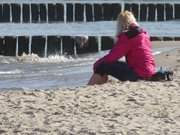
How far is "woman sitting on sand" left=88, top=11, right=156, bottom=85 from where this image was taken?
388 inches

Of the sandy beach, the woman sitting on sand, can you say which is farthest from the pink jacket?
the sandy beach

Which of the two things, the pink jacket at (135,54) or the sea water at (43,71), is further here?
the sea water at (43,71)

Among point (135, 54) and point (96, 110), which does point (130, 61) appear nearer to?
point (135, 54)

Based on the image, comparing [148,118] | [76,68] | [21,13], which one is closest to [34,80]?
[76,68]

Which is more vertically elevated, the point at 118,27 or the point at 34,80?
the point at 118,27

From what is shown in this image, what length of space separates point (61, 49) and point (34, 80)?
968 centimetres

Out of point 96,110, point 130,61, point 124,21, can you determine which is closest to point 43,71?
point 130,61

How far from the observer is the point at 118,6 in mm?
50250

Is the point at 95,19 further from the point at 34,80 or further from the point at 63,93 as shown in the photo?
the point at 63,93

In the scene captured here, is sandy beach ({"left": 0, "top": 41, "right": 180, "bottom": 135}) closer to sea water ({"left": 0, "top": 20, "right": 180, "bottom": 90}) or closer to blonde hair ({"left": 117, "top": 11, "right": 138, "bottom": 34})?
blonde hair ({"left": 117, "top": 11, "right": 138, "bottom": 34})

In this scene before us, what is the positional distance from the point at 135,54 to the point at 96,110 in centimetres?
220

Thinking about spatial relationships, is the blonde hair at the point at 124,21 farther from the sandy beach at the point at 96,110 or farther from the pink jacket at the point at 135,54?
the sandy beach at the point at 96,110

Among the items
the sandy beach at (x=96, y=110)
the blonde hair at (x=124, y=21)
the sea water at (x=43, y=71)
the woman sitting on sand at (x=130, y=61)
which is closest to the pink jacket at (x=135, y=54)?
the woman sitting on sand at (x=130, y=61)

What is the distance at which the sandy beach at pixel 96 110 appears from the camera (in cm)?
709
